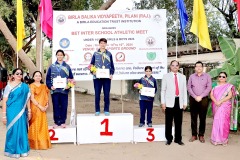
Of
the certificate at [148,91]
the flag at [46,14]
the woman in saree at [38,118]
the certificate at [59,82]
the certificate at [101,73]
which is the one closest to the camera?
the woman in saree at [38,118]

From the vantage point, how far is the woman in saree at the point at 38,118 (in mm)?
6820

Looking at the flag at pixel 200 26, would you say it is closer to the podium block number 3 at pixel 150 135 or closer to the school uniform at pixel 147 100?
the school uniform at pixel 147 100

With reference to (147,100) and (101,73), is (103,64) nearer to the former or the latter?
(101,73)

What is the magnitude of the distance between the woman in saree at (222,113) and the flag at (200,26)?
3.94 feet

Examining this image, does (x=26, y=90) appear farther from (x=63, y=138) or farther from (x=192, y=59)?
(x=192, y=59)

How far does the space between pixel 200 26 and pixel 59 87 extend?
358cm

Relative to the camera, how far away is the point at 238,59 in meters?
9.00

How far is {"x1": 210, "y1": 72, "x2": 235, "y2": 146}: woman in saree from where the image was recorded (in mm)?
7445

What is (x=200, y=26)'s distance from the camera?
8523 mm

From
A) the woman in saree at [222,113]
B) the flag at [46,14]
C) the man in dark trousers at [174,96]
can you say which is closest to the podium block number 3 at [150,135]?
the man in dark trousers at [174,96]

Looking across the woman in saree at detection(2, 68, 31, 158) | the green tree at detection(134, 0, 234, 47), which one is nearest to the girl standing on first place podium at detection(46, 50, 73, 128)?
the woman in saree at detection(2, 68, 31, 158)

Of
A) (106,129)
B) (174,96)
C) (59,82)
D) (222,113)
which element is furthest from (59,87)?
(222,113)

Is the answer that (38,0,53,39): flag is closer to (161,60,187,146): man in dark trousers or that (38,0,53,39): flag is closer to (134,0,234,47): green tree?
(161,60,187,146): man in dark trousers

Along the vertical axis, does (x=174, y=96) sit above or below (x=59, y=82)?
below
